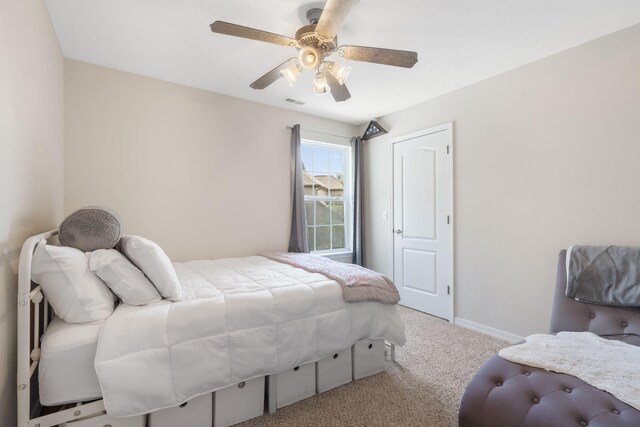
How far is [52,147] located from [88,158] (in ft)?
1.58

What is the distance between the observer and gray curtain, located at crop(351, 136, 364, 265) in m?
4.10

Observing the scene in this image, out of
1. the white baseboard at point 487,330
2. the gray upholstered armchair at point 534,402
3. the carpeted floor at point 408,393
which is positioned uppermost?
the gray upholstered armchair at point 534,402

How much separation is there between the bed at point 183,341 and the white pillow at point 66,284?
0.05m

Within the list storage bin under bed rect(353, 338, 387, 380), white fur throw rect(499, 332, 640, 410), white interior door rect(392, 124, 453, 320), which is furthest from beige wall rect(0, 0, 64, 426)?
white interior door rect(392, 124, 453, 320)

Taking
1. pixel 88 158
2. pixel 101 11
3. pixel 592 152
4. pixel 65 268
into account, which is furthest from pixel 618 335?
pixel 88 158

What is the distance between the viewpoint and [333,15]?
4.79 ft

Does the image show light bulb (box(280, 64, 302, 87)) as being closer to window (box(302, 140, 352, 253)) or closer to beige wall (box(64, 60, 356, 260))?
beige wall (box(64, 60, 356, 260))

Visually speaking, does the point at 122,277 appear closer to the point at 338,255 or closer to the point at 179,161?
the point at 179,161

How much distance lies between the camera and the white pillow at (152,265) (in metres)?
1.59

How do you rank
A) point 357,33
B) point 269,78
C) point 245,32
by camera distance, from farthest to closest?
point 357,33, point 269,78, point 245,32

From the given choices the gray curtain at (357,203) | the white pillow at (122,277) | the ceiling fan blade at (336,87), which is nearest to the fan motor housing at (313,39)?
the ceiling fan blade at (336,87)

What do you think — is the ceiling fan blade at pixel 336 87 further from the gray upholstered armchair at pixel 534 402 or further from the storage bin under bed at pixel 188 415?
the storage bin under bed at pixel 188 415

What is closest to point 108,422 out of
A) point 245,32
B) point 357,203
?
point 245,32

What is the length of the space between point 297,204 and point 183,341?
2.33 metres
